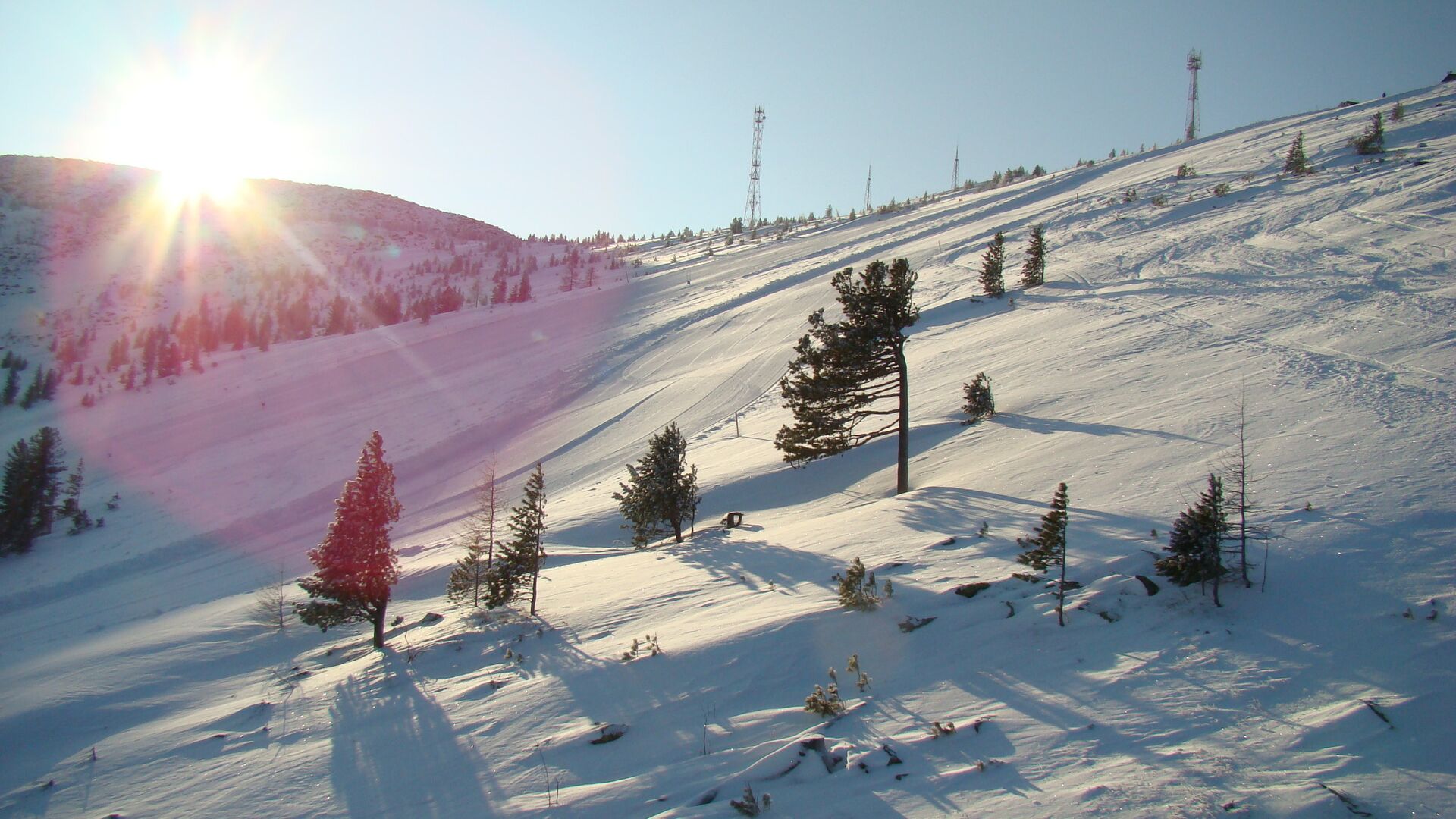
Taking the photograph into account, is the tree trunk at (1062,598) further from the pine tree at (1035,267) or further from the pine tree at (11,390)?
the pine tree at (11,390)

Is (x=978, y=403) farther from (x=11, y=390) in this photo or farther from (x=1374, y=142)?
(x=11, y=390)

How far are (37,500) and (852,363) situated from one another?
145ft

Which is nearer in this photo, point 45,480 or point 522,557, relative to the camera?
point 522,557

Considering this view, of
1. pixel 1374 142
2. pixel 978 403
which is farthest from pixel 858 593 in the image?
pixel 1374 142

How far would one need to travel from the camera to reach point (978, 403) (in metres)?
24.2

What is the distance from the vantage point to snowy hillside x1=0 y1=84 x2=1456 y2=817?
8156 mm

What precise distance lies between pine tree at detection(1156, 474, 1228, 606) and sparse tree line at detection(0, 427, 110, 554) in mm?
48473

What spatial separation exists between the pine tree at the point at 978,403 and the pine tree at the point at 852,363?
4.66 meters

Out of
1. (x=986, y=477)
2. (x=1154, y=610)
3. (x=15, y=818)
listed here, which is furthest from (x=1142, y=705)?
(x=15, y=818)

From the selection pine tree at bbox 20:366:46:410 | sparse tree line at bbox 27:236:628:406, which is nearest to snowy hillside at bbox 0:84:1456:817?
pine tree at bbox 20:366:46:410

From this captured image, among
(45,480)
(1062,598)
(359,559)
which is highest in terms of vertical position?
(1062,598)

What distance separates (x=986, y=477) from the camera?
1875cm

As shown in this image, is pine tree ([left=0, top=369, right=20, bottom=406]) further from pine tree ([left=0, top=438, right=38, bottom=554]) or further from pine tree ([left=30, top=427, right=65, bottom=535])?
pine tree ([left=0, top=438, right=38, bottom=554])

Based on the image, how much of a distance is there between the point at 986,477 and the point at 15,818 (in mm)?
20303
